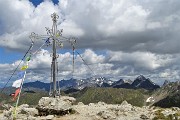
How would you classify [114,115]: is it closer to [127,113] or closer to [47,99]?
[127,113]

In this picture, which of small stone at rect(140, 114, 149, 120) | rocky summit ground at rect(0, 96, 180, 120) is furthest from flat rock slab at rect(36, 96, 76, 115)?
small stone at rect(140, 114, 149, 120)

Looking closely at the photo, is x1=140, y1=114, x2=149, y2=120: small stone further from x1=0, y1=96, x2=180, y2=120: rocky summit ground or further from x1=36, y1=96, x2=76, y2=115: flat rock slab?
x1=36, y1=96, x2=76, y2=115: flat rock slab

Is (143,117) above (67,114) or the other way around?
the other way around

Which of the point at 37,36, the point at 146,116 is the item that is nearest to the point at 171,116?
the point at 146,116

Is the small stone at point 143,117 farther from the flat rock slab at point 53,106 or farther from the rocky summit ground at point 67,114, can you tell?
the flat rock slab at point 53,106

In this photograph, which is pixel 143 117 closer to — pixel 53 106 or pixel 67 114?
pixel 67 114

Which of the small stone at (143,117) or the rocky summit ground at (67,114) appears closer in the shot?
the rocky summit ground at (67,114)

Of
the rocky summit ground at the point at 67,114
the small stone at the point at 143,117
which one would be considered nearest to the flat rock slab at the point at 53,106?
the rocky summit ground at the point at 67,114

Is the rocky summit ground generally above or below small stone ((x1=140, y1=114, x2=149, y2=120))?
above

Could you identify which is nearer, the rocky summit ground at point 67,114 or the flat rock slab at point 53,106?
the rocky summit ground at point 67,114

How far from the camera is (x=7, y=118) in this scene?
4744 centimetres

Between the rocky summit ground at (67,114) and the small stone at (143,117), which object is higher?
the rocky summit ground at (67,114)

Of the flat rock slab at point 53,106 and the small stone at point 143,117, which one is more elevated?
the flat rock slab at point 53,106

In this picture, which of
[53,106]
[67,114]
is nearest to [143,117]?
[67,114]
